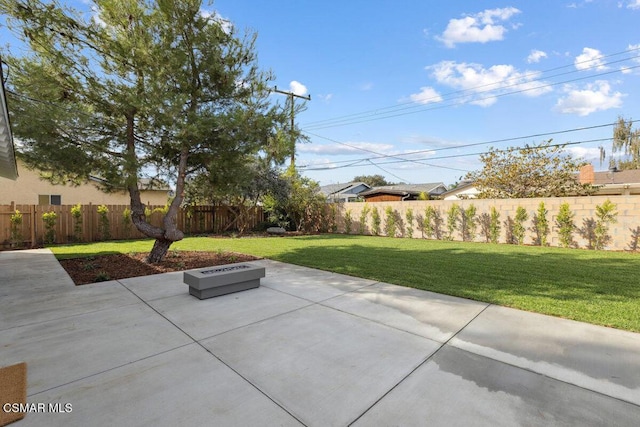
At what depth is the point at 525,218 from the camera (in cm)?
1123

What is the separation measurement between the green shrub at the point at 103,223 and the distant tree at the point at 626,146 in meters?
37.3

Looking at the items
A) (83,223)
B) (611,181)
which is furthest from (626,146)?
(83,223)

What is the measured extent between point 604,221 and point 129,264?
1425 cm

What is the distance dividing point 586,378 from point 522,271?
14.7 feet

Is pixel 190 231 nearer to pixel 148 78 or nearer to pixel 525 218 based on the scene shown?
pixel 148 78

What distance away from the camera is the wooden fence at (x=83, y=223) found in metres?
10.6

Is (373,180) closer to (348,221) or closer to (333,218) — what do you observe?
(333,218)

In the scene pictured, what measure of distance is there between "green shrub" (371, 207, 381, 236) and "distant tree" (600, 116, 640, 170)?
82.7 ft

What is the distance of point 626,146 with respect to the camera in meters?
27.2

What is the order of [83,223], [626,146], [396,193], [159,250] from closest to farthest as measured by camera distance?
[159,250]
[83,223]
[396,193]
[626,146]

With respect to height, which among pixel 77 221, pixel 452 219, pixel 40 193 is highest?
pixel 40 193

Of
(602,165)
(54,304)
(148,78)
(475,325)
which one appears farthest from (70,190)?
(602,165)

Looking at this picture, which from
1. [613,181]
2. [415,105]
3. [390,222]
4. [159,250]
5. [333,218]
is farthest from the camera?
[415,105]

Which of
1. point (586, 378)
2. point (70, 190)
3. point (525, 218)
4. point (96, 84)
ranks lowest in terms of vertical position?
point (586, 378)
